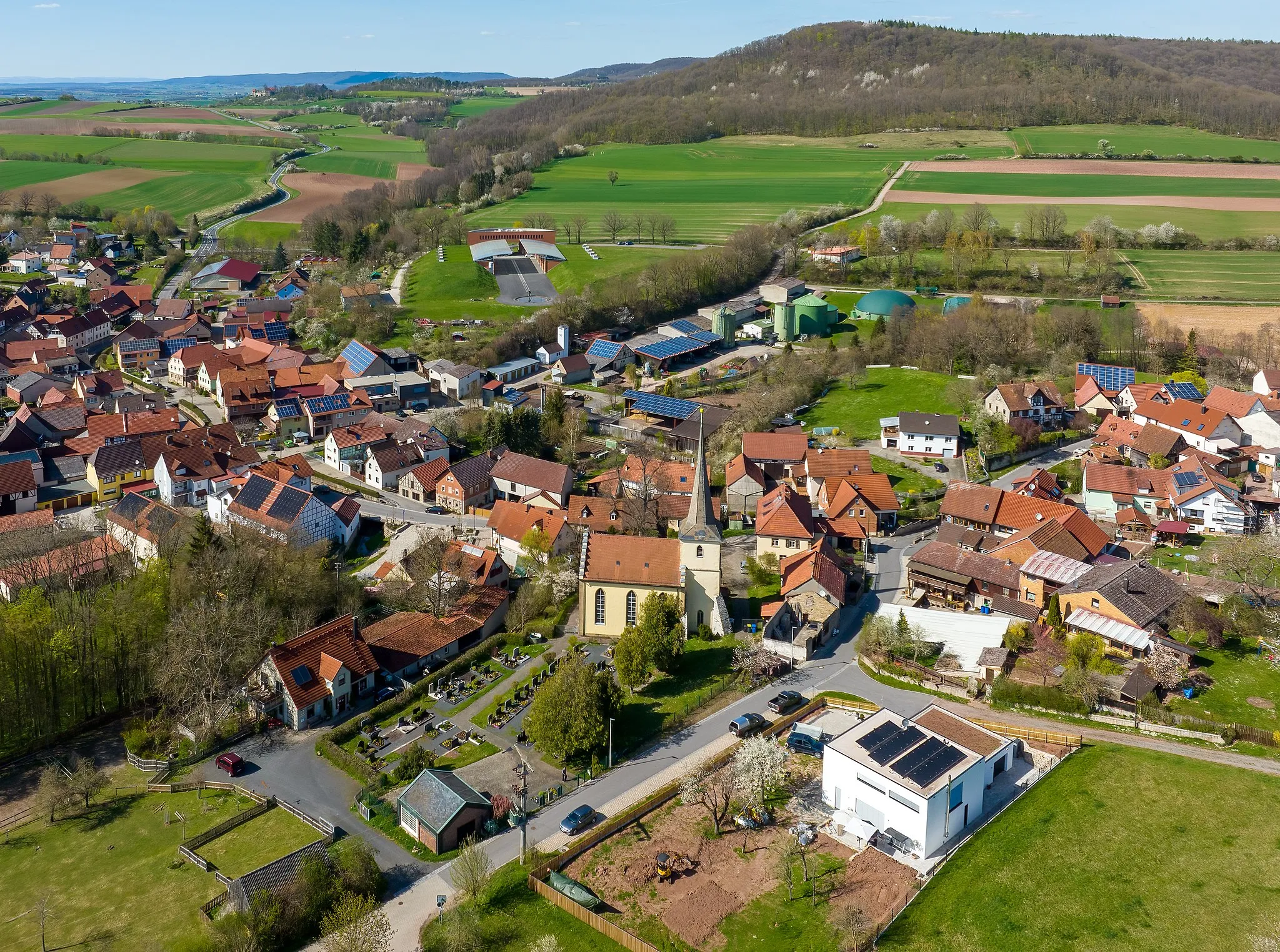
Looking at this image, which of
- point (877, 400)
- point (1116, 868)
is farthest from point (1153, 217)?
point (1116, 868)

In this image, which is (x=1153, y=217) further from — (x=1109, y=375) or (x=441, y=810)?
(x=441, y=810)

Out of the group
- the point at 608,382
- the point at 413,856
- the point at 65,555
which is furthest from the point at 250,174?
the point at 413,856

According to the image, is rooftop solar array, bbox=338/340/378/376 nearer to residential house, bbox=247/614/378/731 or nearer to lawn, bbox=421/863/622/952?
residential house, bbox=247/614/378/731

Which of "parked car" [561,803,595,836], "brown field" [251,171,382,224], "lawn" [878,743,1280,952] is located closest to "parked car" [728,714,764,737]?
"parked car" [561,803,595,836]

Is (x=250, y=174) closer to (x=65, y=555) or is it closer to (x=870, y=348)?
(x=870, y=348)

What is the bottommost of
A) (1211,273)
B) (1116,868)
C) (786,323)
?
(1116,868)

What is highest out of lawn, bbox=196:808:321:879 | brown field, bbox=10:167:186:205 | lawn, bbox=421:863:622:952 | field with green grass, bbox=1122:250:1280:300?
brown field, bbox=10:167:186:205
